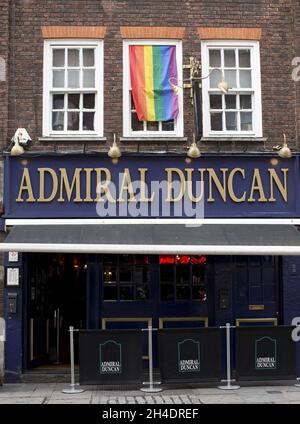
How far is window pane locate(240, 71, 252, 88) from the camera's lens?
1158cm

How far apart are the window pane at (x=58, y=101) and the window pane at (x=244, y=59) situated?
3566mm

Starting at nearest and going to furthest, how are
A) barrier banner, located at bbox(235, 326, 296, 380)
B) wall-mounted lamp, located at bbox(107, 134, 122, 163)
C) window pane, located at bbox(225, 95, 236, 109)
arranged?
1. barrier banner, located at bbox(235, 326, 296, 380)
2. wall-mounted lamp, located at bbox(107, 134, 122, 163)
3. window pane, located at bbox(225, 95, 236, 109)

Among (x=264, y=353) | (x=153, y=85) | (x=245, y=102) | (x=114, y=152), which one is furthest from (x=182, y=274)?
(x=153, y=85)

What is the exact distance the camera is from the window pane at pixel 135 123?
451 inches

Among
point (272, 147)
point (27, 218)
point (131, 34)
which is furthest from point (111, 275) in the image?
point (131, 34)

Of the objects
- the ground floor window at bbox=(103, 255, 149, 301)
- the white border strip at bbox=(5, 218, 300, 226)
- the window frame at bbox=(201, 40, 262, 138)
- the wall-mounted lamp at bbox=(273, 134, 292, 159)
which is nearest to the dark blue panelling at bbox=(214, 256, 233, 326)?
the white border strip at bbox=(5, 218, 300, 226)

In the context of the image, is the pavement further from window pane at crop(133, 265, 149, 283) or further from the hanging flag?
the hanging flag

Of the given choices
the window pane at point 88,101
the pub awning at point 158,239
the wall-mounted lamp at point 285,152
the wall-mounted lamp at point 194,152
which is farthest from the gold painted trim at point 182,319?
the window pane at point 88,101

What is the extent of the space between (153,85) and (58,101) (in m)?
1.87

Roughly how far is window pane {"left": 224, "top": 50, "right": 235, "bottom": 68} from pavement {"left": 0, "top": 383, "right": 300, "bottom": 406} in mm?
6089

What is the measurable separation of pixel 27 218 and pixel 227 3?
573 cm

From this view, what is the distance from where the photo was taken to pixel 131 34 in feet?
37.3

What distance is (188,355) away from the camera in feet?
32.1

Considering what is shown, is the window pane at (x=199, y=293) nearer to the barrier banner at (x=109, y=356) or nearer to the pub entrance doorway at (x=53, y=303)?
the barrier banner at (x=109, y=356)
